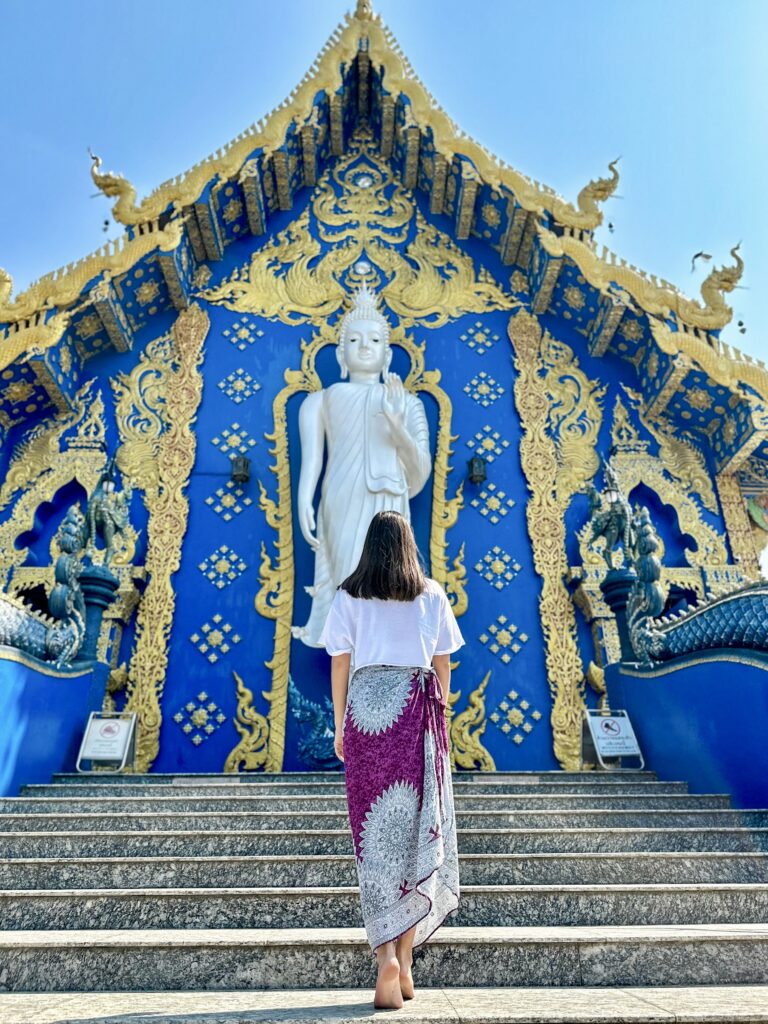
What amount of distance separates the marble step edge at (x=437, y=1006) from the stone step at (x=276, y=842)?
101 centimetres

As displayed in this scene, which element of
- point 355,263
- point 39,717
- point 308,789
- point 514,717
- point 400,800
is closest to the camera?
point 400,800

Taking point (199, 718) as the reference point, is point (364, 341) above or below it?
above

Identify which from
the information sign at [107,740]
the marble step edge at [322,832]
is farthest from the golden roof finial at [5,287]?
the marble step edge at [322,832]

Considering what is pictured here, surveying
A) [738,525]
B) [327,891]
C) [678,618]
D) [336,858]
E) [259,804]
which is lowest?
[327,891]

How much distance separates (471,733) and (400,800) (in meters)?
3.76

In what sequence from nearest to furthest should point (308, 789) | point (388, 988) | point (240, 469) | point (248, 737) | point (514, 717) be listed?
point (388, 988), point (308, 789), point (248, 737), point (514, 717), point (240, 469)

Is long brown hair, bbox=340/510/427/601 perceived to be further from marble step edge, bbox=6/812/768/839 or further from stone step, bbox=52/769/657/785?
stone step, bbox=52/769/657/785

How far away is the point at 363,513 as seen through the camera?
577 centimetres

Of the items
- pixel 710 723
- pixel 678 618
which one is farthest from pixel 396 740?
pixel 678 618

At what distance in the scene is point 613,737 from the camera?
15.5 feet

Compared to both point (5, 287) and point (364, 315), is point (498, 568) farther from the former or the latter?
point (5, 287)

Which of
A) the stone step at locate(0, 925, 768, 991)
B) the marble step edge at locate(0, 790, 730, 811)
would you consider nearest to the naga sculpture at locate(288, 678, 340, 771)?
the marble step edge at locate(0, 790, 730, 811)

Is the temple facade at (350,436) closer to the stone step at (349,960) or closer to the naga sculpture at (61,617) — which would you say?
the naga sculpture at (61,617)

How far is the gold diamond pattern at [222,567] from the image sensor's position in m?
6.10
